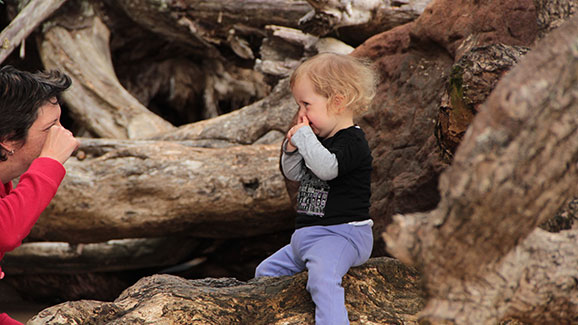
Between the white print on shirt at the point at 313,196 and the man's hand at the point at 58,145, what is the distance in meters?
0.99

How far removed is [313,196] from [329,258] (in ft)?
1.10

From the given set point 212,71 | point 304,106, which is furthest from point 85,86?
point 304,106

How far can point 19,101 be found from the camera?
2.39 m

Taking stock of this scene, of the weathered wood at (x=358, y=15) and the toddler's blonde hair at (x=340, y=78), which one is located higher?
the toddler's blonde hair at (x=340, y=78)

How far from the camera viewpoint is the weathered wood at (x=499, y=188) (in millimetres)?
1288

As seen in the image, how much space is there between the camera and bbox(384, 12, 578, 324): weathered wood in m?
1.29

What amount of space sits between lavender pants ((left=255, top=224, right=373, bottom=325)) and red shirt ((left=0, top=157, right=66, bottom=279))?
40.4 inches

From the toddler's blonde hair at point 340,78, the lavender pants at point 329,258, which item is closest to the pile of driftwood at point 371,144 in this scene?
the lavender pants at point 329,258

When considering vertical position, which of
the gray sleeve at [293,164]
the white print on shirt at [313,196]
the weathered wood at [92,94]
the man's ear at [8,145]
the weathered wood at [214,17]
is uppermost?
the man's ear at [8,145]

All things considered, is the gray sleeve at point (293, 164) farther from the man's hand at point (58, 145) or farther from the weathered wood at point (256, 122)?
the weathered wood at point (256, 122)

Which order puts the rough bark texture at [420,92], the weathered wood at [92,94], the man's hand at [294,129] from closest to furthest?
the man's hand at [294,129] → the rough bark texture at [420,92] → the weathered wood at [92,94]

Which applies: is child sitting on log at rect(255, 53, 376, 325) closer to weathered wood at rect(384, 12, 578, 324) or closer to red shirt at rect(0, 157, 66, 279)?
weathered wood at rect(384, 12, 578, 324)

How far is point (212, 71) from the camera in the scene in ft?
27.6

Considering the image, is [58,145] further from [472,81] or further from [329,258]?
[472,81]
